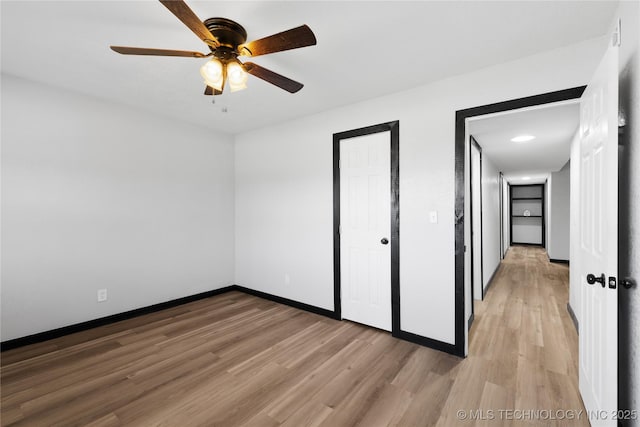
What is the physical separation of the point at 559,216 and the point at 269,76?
27.3 ft

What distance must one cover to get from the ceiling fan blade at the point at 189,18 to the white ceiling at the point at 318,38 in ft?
0.70

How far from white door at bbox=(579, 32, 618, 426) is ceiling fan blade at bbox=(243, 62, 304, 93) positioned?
1.74 m

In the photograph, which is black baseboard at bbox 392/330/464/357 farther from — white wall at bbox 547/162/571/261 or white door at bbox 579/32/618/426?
white wall at bbox 547/162/571/261

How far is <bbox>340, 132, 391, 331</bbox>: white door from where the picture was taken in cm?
304

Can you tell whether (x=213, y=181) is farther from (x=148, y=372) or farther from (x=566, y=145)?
(x=566, y=145)

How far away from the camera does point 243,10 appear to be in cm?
174

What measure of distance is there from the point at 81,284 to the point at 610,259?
4352 millimetres

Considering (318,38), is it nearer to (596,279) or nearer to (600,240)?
(600,240)

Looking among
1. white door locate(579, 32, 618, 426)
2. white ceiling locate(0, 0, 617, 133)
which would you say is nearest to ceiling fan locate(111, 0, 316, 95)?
white ceiling locate(0, 0, 617, 133)

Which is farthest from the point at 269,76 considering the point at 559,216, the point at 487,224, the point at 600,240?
the point at 559,216

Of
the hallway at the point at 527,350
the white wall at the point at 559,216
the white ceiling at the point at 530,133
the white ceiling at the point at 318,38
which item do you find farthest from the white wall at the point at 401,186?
the white wall at the point at 559,216

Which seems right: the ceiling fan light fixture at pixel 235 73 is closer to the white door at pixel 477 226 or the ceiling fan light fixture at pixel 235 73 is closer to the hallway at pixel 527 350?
the hallway at pixel 527 350

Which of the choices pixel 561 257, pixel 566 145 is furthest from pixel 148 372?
pixel 561 257

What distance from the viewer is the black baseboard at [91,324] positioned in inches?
105
